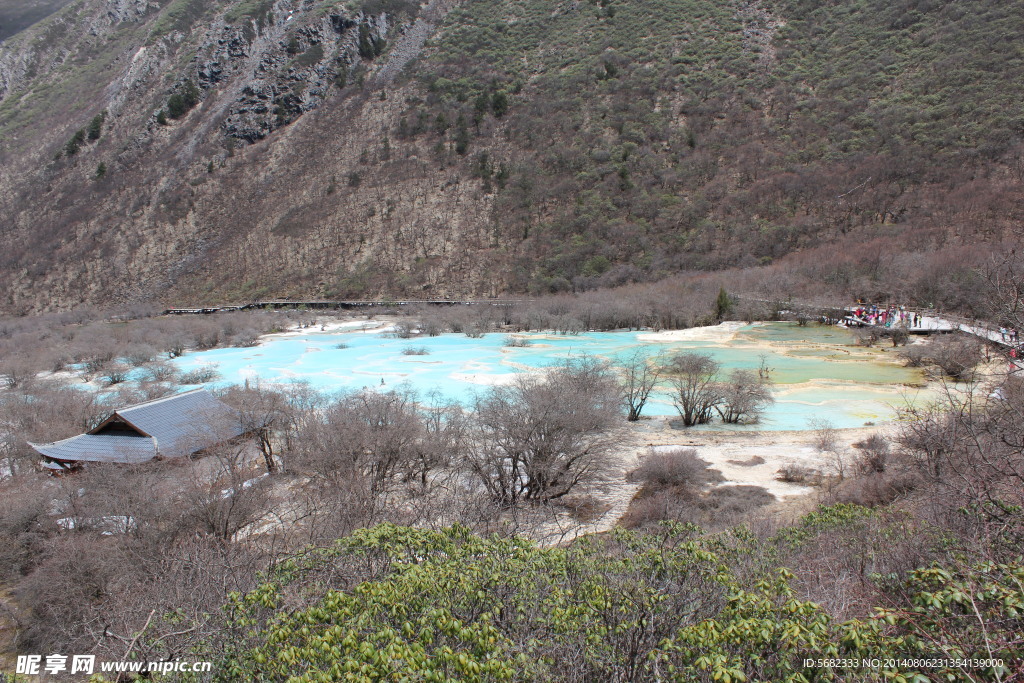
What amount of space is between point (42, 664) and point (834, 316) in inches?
1445

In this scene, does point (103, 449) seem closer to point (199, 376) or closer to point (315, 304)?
point (199, 376)

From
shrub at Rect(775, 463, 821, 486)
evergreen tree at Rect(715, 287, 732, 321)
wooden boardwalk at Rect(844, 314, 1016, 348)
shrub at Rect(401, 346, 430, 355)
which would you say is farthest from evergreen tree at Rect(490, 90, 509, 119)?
shrub at Rect(775, 463, 821, 486)

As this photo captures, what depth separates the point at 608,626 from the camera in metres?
4.27

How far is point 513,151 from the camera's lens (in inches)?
2411

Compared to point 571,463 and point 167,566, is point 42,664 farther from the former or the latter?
point 571,463

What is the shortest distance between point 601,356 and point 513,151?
40998 millimetres

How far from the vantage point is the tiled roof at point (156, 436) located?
11797 mm

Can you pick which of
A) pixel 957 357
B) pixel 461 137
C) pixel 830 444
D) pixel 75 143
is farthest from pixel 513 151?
pixel 75 143

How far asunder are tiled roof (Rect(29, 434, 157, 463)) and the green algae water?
7574mm

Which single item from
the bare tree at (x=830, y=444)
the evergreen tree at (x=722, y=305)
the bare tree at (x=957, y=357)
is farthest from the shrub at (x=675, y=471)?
the evergreen tree at (x=722, y=305)

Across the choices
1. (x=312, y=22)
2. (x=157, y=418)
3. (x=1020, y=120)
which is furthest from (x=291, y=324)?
(x=1020, y=120)

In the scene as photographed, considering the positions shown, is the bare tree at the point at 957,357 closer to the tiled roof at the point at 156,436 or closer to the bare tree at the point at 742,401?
the bare tree at the point at 742,401

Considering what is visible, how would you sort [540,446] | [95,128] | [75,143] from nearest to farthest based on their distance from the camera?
1. [540,446]
2. [75,143]
3. [95,128]

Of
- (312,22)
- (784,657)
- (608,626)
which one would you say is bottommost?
(608,626)
